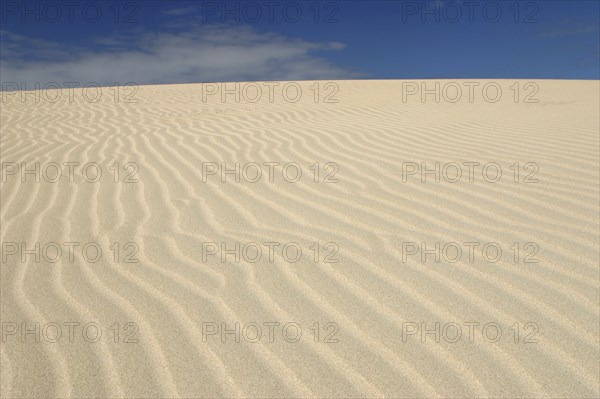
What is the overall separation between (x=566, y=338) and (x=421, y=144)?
157 inches

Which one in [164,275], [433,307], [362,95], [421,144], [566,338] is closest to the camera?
[566,338]

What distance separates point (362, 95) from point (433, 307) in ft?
38.5

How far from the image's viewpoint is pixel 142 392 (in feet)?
6.04

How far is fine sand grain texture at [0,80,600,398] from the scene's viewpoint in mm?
1928

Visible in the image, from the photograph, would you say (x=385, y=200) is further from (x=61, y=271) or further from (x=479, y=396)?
(x=61, y=271)

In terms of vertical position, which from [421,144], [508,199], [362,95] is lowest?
[508,199]

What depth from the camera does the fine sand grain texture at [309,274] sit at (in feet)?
6.32

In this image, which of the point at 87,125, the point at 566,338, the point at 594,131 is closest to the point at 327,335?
the point at 566,338

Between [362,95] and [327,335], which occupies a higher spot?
[362,95]

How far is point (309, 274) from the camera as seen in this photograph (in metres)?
2.70

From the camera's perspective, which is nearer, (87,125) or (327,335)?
(327,335)

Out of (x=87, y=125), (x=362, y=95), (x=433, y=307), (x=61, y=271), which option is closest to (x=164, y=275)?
(x=61, y=271)

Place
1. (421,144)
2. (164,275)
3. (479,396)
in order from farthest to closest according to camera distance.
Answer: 1. (421,144)
2. (164,275)
3. (479,396)

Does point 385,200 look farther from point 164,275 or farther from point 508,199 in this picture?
point 164,275
